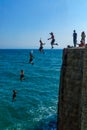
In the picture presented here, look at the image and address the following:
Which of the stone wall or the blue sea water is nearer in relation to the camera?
the stone wall

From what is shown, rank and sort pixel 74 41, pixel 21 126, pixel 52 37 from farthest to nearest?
pixel 21 126, pixel 52 37, pixel 74 41

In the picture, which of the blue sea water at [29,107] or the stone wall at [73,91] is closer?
the stone wall at [73,91]

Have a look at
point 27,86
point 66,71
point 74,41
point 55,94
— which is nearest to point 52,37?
point 74,41

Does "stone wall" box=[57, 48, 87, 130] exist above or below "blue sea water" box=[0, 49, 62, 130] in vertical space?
above

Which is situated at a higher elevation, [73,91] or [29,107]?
[73,91]

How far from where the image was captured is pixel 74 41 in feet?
77.0

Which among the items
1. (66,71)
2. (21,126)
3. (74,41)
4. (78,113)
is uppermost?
(74,41)

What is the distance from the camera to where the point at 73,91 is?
19594 mm

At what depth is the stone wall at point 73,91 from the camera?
19.0 meters

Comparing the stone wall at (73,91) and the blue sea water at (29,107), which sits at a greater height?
the stone wall at (73,91)

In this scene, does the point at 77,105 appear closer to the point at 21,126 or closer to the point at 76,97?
the point at 76,97

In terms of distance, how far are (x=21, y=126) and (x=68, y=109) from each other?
33.3ft

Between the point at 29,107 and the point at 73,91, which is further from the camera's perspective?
the point at 29,107

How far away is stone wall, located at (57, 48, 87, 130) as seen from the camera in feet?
62.3
